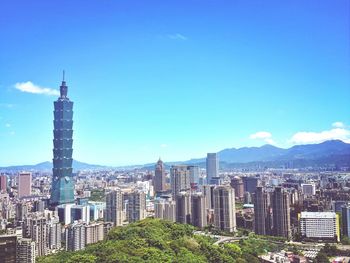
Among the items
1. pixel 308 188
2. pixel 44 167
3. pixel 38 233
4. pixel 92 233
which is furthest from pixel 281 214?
pixel 44 167

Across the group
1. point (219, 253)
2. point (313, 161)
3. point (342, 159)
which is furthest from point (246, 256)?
point (313, 161)

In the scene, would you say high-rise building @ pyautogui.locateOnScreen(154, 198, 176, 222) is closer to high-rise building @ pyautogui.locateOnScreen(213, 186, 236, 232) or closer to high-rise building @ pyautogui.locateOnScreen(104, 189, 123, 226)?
high-rise building @ pyautogui.locateOnScreen(104, 189, 123, 226)

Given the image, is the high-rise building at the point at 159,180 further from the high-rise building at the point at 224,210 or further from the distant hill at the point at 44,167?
the distant hill at the point at 44,167

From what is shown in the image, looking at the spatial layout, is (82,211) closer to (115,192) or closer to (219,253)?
(115,192)

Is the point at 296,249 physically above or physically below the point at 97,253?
below

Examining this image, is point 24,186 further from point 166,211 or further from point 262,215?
point 262,215

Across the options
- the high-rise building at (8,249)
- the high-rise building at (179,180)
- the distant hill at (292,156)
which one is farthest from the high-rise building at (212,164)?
the high-rise building at (8,249)

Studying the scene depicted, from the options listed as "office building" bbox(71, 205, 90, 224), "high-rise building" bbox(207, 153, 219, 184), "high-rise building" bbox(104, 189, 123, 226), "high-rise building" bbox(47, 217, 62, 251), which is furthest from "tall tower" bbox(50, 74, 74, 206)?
"high-rise building" bbox(207, 153, 219, 184)
